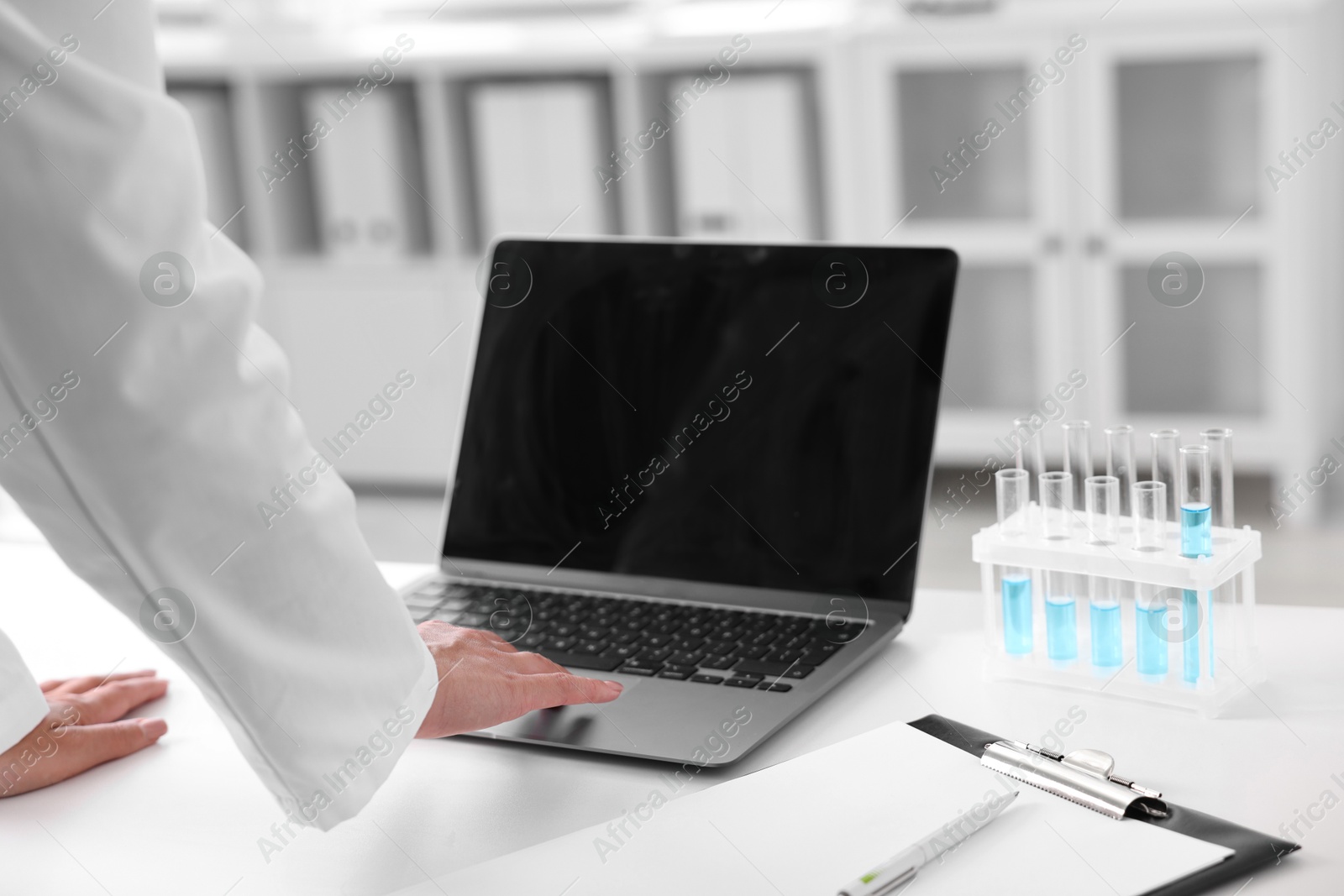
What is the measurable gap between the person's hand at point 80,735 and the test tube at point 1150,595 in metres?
0.61

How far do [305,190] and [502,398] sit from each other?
102 inches

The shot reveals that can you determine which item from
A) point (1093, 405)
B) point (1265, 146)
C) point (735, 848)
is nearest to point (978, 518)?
point (1093, 405)

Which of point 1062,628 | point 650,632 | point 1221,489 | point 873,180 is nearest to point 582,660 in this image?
point 650,632

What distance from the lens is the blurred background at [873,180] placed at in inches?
107

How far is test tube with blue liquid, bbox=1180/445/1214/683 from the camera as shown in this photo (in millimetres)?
783

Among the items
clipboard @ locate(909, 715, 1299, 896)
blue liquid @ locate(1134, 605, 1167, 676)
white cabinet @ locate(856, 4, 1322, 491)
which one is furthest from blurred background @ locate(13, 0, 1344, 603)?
clipboard @ locate(909, 715, 1299, 896)

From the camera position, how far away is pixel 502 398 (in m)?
1.10

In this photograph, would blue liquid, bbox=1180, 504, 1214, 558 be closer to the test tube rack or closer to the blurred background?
the test tube rack

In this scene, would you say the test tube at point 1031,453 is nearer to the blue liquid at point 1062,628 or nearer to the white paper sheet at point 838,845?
the blue liquid at point 1062,628

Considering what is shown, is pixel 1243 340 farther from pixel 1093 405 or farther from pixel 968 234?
pixel 968 234

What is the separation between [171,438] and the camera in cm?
63

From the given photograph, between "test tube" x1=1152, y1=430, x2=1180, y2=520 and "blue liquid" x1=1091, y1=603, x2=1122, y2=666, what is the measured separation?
0.07 m

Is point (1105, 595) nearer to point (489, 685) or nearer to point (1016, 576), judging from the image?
point (1016, 576)

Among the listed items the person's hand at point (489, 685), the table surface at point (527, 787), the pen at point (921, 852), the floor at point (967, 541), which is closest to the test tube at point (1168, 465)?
→ the table surface at point (527, 787)
